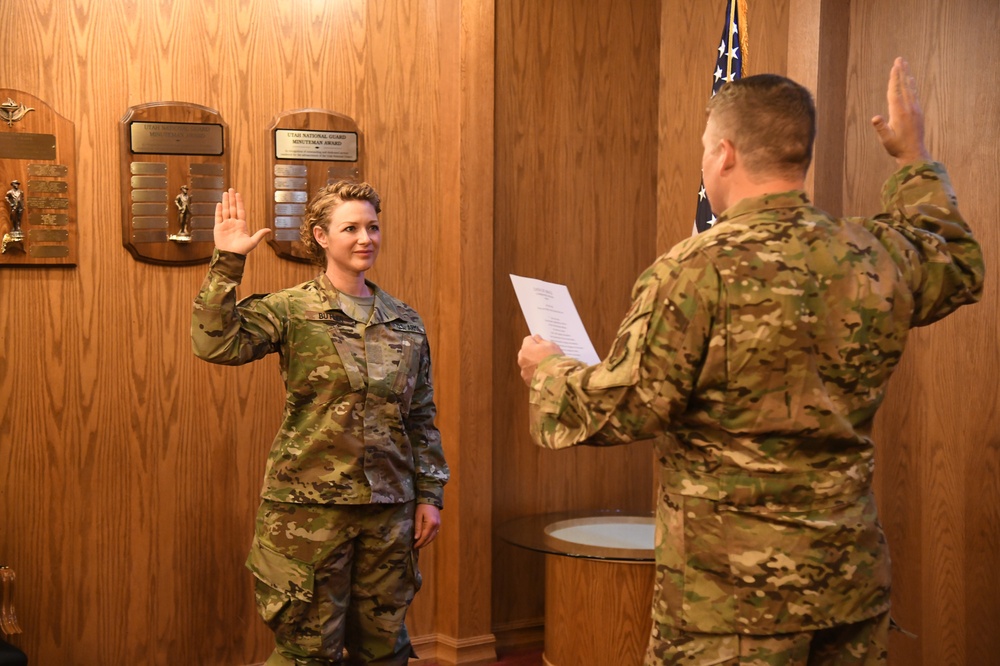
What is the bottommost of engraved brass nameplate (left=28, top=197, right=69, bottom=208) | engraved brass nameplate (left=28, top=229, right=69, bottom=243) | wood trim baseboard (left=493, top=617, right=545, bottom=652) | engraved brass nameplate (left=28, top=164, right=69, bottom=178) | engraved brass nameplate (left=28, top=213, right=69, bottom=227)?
wood trim baseboard (left=493, top=617, right=545, bottom=652)

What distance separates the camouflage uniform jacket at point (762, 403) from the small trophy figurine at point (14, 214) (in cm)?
210

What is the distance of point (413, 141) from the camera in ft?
12.3

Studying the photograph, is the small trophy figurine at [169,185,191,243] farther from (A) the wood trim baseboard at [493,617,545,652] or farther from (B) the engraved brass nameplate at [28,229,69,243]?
(A) the wood trim baseboard at [493,617,545,652]

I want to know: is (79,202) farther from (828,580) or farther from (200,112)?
(828,580)

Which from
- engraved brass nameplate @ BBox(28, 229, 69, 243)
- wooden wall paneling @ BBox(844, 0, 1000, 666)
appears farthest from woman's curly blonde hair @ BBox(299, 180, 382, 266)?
wooden wall paneling @ BBox(844, 0, 1000, 666)

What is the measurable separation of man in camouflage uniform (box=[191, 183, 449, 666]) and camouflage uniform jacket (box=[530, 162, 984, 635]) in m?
1.04

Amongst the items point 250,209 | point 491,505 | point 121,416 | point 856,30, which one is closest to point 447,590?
point 491,505

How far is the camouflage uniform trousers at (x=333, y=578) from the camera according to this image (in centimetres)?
271

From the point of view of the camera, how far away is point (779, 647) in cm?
176

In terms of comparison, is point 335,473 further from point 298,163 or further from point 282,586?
point 298,163

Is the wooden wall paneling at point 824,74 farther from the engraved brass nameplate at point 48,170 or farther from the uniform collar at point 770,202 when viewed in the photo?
the engraved brass nameplate at point 48,170

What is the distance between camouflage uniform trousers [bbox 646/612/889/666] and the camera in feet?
5.77

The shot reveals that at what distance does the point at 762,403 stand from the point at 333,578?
144 cm

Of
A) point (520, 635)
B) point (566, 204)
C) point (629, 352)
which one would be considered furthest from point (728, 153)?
point (520, 635)
